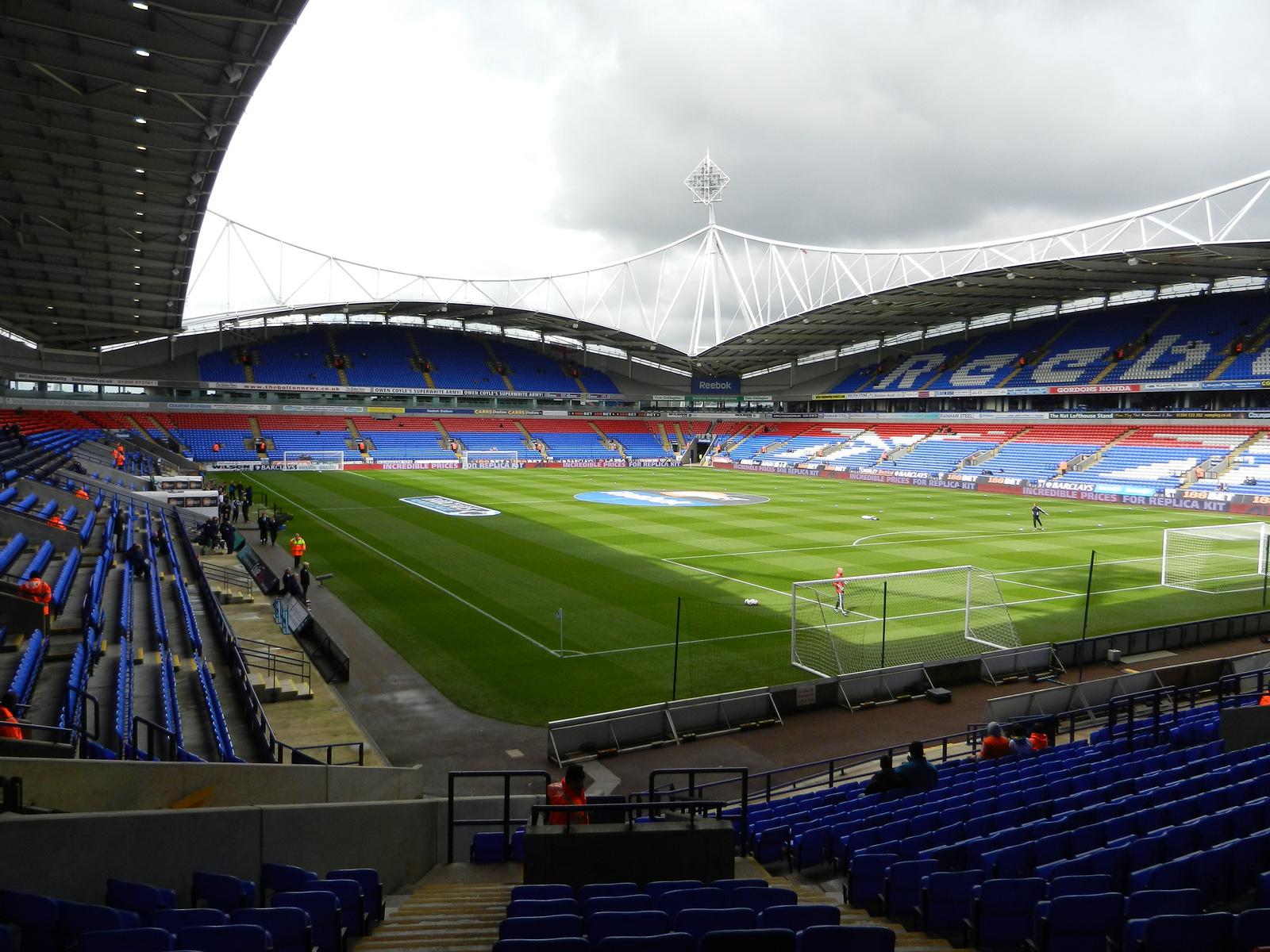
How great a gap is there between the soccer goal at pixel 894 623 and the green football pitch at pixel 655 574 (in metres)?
0.49

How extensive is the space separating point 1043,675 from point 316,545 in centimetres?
2458

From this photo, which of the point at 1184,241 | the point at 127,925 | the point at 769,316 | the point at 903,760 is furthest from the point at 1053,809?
the point at 769,316

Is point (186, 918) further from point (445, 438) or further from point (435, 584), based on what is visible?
point (445, 438)

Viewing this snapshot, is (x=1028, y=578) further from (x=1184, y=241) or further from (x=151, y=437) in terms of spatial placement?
(x=151, y=437)

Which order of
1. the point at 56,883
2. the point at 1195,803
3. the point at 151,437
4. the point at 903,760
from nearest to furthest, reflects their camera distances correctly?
the point at 56,883 < the point at 1195,803 < the point at 903,760 < the point at 151,437

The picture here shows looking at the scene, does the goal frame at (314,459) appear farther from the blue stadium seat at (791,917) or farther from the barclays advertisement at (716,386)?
the blue stadium seat at (791,917)

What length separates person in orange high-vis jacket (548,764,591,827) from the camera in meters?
7.73

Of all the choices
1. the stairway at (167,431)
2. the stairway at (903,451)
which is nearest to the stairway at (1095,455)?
the stairway at (903,451)

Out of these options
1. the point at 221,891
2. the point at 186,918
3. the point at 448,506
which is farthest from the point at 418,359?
the point at 186,918

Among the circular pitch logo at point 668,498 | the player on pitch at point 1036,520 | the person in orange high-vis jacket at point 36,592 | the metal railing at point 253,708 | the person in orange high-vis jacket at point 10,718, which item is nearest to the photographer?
the person in orange high-vis jacket at point 10,718


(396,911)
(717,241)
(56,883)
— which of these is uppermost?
(717,241)

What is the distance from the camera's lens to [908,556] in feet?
96.3

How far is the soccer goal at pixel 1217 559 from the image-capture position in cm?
2639

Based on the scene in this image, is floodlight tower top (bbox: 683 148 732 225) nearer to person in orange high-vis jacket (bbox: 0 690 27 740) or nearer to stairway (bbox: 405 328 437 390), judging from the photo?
stairway (bbox: 405 328 437 390)
